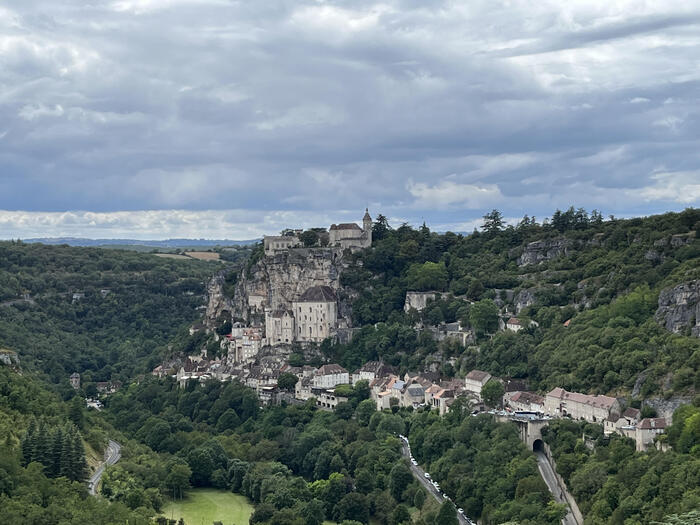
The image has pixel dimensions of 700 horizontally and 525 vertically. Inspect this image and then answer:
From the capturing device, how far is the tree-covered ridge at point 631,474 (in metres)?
53.0

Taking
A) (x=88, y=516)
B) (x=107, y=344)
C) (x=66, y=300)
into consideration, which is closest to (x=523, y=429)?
(x=88, y=516)

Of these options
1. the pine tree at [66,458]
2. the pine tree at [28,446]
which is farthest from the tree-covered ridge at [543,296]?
the pine tree at [28,446]

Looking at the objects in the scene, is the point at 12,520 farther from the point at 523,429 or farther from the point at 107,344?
the point at 107,344

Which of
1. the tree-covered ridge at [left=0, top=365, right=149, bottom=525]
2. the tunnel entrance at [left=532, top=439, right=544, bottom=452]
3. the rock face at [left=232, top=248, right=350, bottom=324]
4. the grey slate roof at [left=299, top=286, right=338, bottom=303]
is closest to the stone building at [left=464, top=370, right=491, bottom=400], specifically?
the tunnel entrance at [left=532, top=439, right=544, bottom=452]

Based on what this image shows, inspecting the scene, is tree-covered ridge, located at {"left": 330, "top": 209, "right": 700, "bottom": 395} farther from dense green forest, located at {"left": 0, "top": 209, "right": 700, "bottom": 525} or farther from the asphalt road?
the asphalt road

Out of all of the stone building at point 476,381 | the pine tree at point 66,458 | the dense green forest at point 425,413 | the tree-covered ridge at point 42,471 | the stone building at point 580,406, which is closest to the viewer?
the tree-covered ridge at point 42,471

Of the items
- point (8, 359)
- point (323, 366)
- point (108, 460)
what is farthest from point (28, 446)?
point (323, 366)

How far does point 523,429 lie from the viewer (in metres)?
69.4

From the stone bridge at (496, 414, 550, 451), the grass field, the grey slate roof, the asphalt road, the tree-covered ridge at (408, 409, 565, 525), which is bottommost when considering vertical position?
the grass field

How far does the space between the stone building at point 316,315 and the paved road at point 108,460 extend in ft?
84.1

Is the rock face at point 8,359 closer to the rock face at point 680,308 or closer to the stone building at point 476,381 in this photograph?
the stone building at point 476,381

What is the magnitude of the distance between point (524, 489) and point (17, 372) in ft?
143

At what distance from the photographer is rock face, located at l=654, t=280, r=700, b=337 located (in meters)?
69.9

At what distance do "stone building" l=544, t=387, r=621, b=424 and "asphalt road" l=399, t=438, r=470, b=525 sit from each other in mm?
9420
